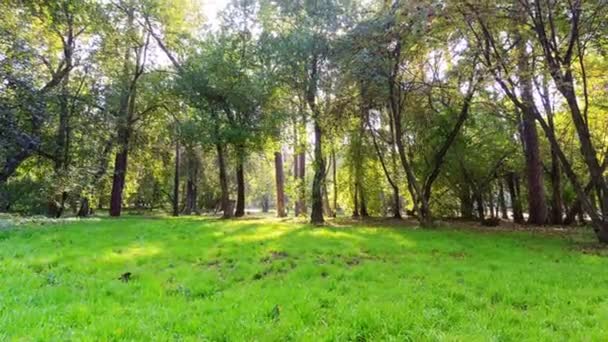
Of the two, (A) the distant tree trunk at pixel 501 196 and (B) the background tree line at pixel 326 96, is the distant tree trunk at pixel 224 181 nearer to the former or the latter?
(B) the background tree line at pixel 326 96

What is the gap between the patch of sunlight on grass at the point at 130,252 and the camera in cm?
766

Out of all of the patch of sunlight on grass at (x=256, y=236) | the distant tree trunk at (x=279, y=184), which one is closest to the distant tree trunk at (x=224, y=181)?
the distant tree trunk at (x=279, y=184)

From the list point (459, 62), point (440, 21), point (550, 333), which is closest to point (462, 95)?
point (459, 62)

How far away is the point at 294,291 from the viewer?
5461mm

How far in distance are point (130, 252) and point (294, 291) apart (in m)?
4.58

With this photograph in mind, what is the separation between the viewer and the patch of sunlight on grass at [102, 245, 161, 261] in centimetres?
766

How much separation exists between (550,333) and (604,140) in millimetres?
21556

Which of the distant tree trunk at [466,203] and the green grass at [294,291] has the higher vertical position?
the distant tree trunk at [466,203]

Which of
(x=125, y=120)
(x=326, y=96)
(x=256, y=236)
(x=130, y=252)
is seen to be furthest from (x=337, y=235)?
(x=125, y=120)

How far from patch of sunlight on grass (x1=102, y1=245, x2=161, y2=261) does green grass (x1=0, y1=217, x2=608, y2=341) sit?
0.02 meters

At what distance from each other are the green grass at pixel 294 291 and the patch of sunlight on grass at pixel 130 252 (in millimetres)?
22

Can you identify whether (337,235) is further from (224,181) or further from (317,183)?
(224,181)

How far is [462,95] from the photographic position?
1577 cm

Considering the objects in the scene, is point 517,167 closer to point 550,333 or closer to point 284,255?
point 284,255
